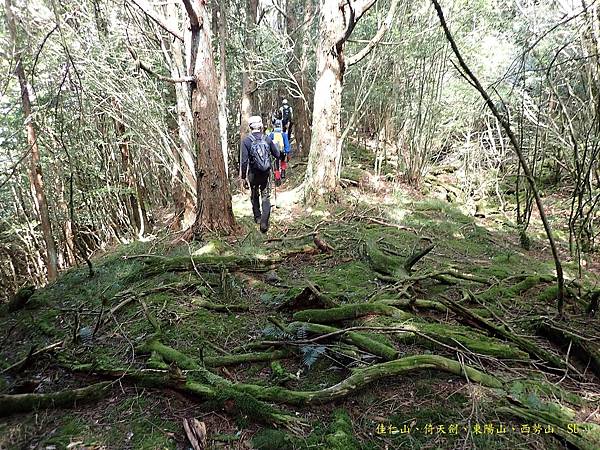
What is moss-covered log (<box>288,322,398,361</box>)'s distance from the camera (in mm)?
2869

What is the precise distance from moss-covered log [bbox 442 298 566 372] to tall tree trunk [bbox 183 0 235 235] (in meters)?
3.86

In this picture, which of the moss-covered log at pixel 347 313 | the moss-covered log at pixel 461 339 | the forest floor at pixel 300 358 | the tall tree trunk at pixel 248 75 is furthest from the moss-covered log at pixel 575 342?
the tall tree trunk at pixel 248 75

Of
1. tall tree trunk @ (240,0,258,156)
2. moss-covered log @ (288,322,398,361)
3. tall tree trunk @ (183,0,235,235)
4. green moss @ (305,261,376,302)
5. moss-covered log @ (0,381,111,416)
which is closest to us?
moss-covered log @ (0,381,111,416)

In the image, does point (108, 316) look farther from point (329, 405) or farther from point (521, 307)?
point (521, 307)

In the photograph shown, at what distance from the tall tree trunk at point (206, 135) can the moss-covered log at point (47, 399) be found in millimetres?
3784

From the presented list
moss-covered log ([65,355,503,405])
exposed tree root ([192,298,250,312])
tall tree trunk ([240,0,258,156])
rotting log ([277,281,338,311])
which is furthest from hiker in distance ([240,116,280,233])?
tall tree trunk ([240,0,258,156])

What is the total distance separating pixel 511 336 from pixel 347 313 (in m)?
1.34

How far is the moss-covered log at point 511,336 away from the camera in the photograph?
2934mm

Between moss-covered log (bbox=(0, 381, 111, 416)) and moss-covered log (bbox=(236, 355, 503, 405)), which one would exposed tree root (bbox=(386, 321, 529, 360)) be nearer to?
moss-covered log (bbox=(236, 355, 503, 405))

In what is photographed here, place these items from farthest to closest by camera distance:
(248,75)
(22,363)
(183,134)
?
(248,75) → (183,134) → (22,363)

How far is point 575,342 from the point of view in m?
3.11

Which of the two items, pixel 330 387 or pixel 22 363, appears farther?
pixel 22 363

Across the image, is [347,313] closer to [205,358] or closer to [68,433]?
[205,358]

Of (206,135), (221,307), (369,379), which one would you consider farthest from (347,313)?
(206,135)
